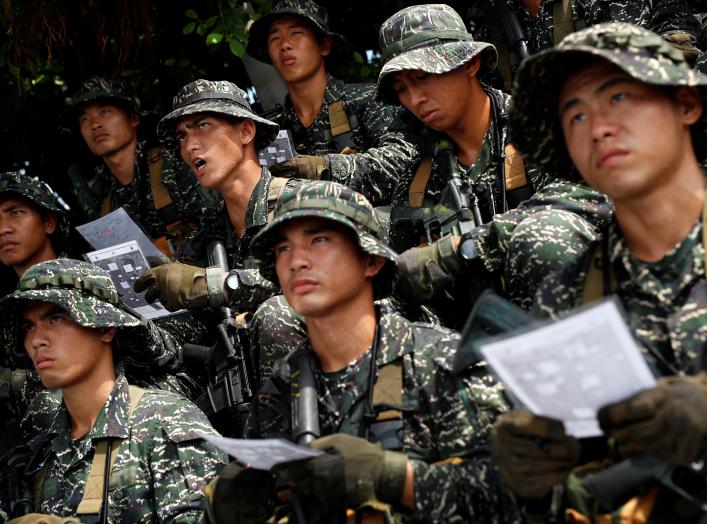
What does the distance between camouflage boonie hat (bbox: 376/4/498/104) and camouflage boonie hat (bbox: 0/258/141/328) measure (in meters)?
1.89

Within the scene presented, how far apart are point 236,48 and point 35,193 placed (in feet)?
5.72

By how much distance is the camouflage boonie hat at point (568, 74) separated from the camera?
367 centimetres

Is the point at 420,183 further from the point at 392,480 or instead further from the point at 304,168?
the point at 392,480

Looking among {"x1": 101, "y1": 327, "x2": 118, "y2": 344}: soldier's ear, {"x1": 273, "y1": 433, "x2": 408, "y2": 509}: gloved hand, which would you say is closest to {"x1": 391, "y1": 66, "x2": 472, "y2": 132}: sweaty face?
{"x1": 101, "y1": 327, "x2": 118, "y2": 344}: soldier's ear

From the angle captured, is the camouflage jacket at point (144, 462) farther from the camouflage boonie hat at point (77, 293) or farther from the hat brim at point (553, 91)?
the hat brim at point (553, 91)

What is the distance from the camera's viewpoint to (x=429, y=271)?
17.5ft

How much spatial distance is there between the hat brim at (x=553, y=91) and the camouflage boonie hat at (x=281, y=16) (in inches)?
159

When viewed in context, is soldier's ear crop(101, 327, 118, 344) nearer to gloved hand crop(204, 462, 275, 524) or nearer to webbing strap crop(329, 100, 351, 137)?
gloved hand crop(204, 462, 275, 524)

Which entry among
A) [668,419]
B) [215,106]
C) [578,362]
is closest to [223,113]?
[215,106]

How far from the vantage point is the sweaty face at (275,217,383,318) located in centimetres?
471

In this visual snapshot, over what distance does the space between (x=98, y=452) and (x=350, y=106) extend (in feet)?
11.1

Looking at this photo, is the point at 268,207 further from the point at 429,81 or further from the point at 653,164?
the point at 653,164

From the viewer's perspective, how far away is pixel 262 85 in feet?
29.5

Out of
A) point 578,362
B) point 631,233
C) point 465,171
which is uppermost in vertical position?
point 465,171
